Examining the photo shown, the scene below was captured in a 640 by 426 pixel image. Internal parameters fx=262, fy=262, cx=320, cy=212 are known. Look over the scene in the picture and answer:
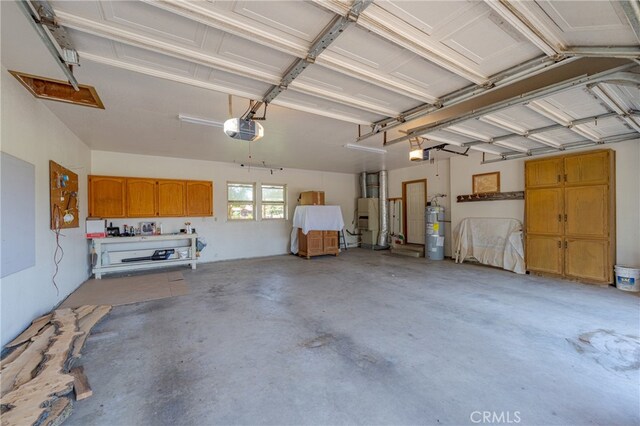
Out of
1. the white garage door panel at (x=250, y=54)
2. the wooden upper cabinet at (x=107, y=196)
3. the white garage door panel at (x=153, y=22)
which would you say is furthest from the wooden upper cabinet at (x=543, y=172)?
the wooden upper cabinet at (x=107, y=196)

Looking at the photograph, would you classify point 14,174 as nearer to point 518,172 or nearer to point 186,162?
point 186,162

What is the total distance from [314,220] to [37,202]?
538 cm

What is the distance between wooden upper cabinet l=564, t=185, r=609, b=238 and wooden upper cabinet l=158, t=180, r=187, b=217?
802cm

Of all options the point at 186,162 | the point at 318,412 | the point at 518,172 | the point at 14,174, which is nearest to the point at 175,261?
the point at 186,162

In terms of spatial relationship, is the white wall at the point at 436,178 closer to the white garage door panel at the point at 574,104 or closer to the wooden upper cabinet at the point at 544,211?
the wooden upper cabinet at the point at 544,211

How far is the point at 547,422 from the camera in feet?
5.24

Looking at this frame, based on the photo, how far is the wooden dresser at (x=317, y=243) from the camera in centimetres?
748

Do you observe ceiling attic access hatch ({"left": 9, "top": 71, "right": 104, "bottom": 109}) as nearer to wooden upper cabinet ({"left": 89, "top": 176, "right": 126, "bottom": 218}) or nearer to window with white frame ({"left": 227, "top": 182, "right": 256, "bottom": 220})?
wooden upper cabinet ({"left": 89, "top": 176, "right": 126, "bottom": 218})

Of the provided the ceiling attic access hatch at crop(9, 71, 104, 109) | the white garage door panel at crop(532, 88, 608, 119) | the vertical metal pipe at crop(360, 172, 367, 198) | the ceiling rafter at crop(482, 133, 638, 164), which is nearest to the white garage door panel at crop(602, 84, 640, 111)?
the white garage door panel at crop(532, 88, 608, 119)

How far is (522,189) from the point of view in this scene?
18.5 ft

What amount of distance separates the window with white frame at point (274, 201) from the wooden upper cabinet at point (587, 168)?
6.64 metres

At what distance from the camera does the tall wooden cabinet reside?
176 inches

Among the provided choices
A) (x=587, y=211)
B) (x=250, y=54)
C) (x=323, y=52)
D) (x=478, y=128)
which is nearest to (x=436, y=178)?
(x=587, y=211)

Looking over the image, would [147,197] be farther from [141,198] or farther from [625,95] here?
[625,95]
